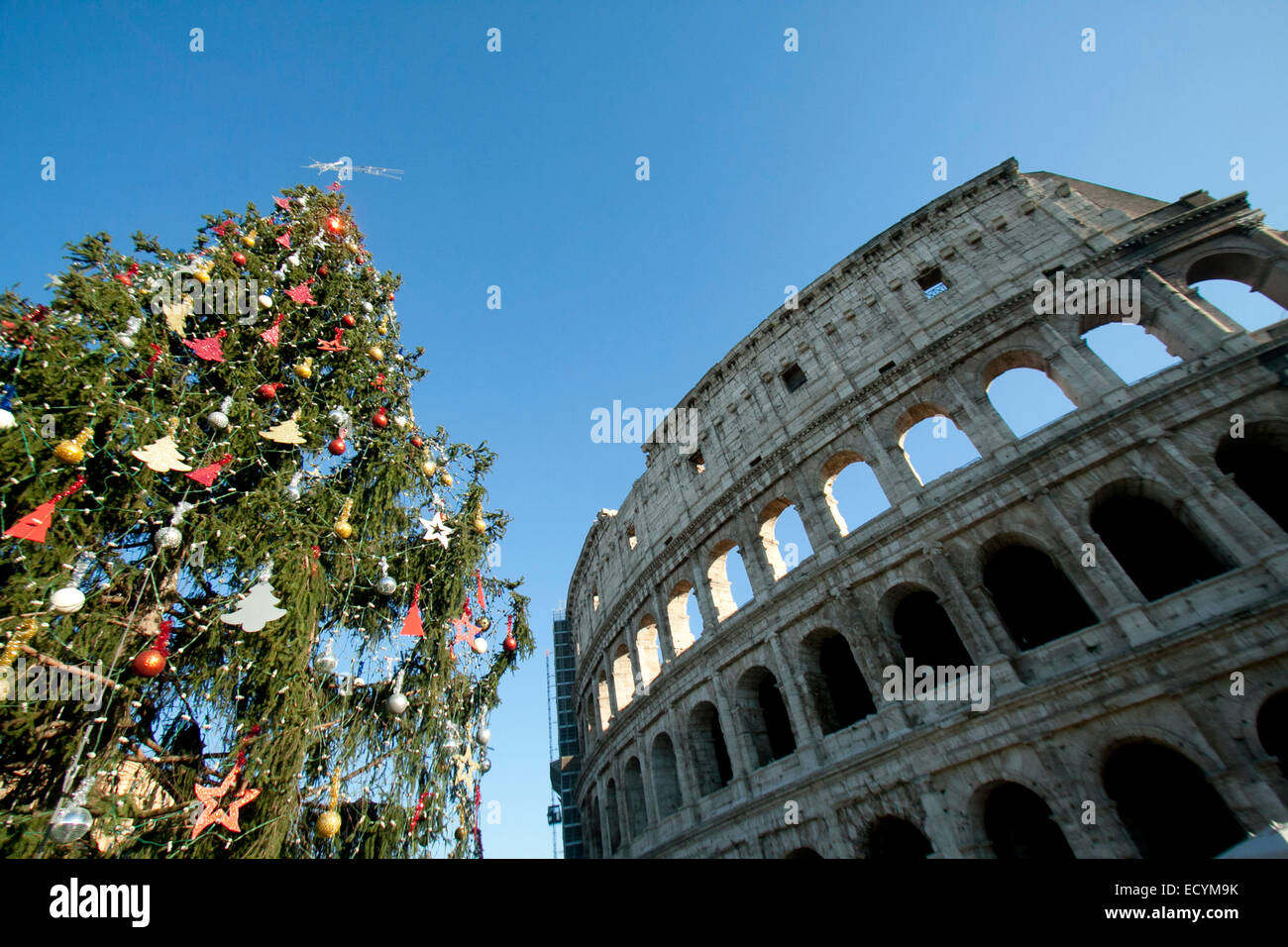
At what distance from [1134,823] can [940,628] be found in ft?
15.6

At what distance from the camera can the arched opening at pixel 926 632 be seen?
1351 centimetres

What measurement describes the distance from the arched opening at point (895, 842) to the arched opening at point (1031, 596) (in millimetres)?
4758

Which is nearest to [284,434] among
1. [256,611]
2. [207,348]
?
[207,348]

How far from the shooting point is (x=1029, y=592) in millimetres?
13125

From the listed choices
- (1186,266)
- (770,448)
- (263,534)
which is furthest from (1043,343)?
(263,534)

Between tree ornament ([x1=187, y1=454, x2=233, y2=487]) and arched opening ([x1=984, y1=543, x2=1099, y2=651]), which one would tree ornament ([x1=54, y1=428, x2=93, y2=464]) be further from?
arched opening ([x1=984, y1=543, x2=1099, y2=651])

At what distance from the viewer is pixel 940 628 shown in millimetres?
13898

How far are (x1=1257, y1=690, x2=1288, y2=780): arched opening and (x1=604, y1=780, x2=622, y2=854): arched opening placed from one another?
16744mm

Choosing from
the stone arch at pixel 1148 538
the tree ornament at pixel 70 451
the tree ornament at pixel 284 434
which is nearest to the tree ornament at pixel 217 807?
the tree ornament at pixel 70 451

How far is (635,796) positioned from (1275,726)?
52.8 feet

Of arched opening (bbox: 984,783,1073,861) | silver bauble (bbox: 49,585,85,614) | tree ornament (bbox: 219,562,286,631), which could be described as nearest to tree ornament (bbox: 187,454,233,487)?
tree ornament (bbox: 219,562,286,631)

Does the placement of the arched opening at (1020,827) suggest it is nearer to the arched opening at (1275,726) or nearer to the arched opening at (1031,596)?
the arched opening at (1031,596)

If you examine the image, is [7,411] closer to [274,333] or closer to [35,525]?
[35,525]

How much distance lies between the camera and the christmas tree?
4.97 metres
